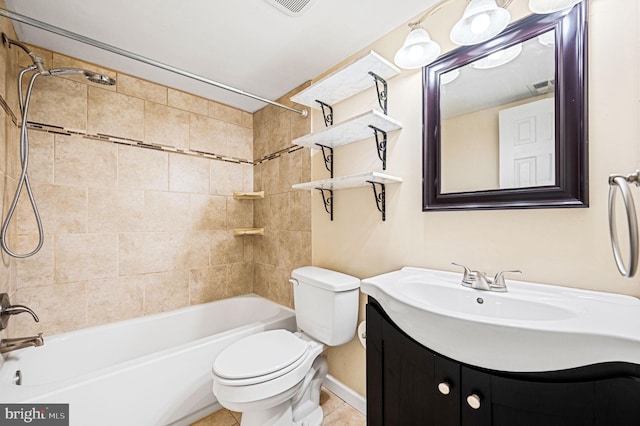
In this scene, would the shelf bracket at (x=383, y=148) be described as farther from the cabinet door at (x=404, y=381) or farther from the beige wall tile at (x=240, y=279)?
the beige wall tile at (x=240, y=279)

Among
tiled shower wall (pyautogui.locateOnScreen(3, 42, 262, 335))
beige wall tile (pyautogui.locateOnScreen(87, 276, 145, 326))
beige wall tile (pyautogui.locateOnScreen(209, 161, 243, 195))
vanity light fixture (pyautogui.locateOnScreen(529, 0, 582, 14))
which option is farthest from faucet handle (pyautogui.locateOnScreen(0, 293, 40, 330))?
vanity light fixture (pyautogui.locateOnScreen(529, 0, 582, 14))

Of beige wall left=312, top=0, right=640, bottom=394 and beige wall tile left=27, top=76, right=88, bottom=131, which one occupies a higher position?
beige wall tile left=27, top=76, right=88, bottom=131

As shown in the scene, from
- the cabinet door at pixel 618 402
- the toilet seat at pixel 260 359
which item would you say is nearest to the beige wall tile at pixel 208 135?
the toilet seat at pixel 260 359

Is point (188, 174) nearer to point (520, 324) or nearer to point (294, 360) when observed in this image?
point (294, 360)

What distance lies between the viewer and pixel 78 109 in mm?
1761

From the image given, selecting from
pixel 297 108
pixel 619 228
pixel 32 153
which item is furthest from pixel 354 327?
pixel 32 153

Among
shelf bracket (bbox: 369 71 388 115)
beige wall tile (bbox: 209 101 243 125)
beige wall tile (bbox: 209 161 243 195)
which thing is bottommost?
beige wall tile (bbox: 209 161 243 195)

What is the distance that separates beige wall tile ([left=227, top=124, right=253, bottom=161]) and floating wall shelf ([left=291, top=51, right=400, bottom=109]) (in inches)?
38.0

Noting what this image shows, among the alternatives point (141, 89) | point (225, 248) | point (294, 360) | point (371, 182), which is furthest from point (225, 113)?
point (294, 360)

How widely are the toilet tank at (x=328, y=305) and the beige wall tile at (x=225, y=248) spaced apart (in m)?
1.01

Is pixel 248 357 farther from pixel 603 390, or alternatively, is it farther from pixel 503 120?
pixel 503 120

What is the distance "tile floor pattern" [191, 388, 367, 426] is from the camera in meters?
1.54

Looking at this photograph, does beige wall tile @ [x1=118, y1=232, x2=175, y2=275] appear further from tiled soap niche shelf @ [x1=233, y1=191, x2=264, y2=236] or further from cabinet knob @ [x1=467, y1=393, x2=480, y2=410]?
cabinet knob @ [x1=467, y1=393, x2=480, y2=410]

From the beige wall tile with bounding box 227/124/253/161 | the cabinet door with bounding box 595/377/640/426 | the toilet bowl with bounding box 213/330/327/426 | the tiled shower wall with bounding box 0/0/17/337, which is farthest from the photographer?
the beige wall tile with bounding box 227/124/253/161
